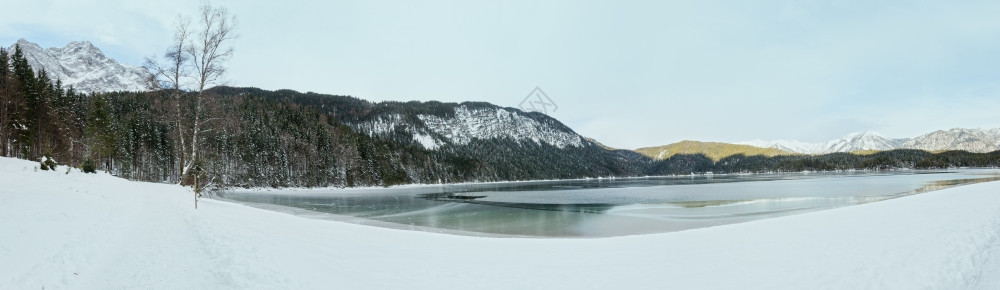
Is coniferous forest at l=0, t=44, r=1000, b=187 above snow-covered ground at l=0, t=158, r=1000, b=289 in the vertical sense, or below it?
above

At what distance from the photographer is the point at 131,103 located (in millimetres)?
80625

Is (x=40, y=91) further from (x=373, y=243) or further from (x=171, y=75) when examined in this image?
(x=373, y=243)

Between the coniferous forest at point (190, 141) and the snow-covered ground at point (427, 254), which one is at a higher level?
the coniferous forest at point (190, 141)

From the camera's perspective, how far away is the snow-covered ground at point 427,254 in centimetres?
633

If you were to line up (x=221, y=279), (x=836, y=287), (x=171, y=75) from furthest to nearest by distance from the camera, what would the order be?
(x=171, y=75) → (x=836, y=287) → (x=221, y=279)

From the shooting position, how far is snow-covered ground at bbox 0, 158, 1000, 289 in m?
6.33

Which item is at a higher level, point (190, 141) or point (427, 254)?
point (190, 141)

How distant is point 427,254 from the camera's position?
436 inches

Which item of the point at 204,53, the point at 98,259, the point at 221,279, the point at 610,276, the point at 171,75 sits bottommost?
the point at 610,276

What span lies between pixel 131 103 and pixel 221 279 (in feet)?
328

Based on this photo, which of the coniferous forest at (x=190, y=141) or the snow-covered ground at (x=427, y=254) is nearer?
the snow-covered ground at (x=427, y=254)

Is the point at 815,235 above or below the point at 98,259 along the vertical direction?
below

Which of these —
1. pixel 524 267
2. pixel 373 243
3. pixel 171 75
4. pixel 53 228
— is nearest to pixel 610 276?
pixel 524 267

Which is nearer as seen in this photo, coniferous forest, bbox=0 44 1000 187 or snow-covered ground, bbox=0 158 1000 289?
snow-covered ground, bbox=0 158 1000 289
